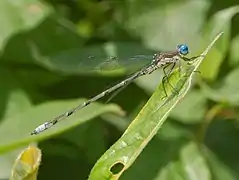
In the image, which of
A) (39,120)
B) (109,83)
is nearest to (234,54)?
(109,83)

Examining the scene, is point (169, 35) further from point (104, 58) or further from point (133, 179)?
point (133, 179)

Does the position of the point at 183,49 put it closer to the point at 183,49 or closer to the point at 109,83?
the point at 183,49

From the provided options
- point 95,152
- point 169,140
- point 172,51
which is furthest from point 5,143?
point 172,51

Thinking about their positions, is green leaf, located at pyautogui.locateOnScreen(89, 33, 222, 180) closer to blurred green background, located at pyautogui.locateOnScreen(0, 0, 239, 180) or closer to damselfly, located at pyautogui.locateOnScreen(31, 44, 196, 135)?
blurred green background, located at pyautogui.locateOnScreen(0, 0, 239, 180)

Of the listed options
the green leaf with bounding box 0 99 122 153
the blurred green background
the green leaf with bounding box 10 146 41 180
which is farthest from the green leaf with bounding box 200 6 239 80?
the green leaf with bounding box 10 146 41 180

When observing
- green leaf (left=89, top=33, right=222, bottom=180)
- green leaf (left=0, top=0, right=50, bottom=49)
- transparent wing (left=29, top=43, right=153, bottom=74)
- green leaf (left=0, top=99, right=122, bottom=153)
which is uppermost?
green leaf (left=0, top=0, right=50, bottom=49)

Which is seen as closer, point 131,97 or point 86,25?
point 131,97
